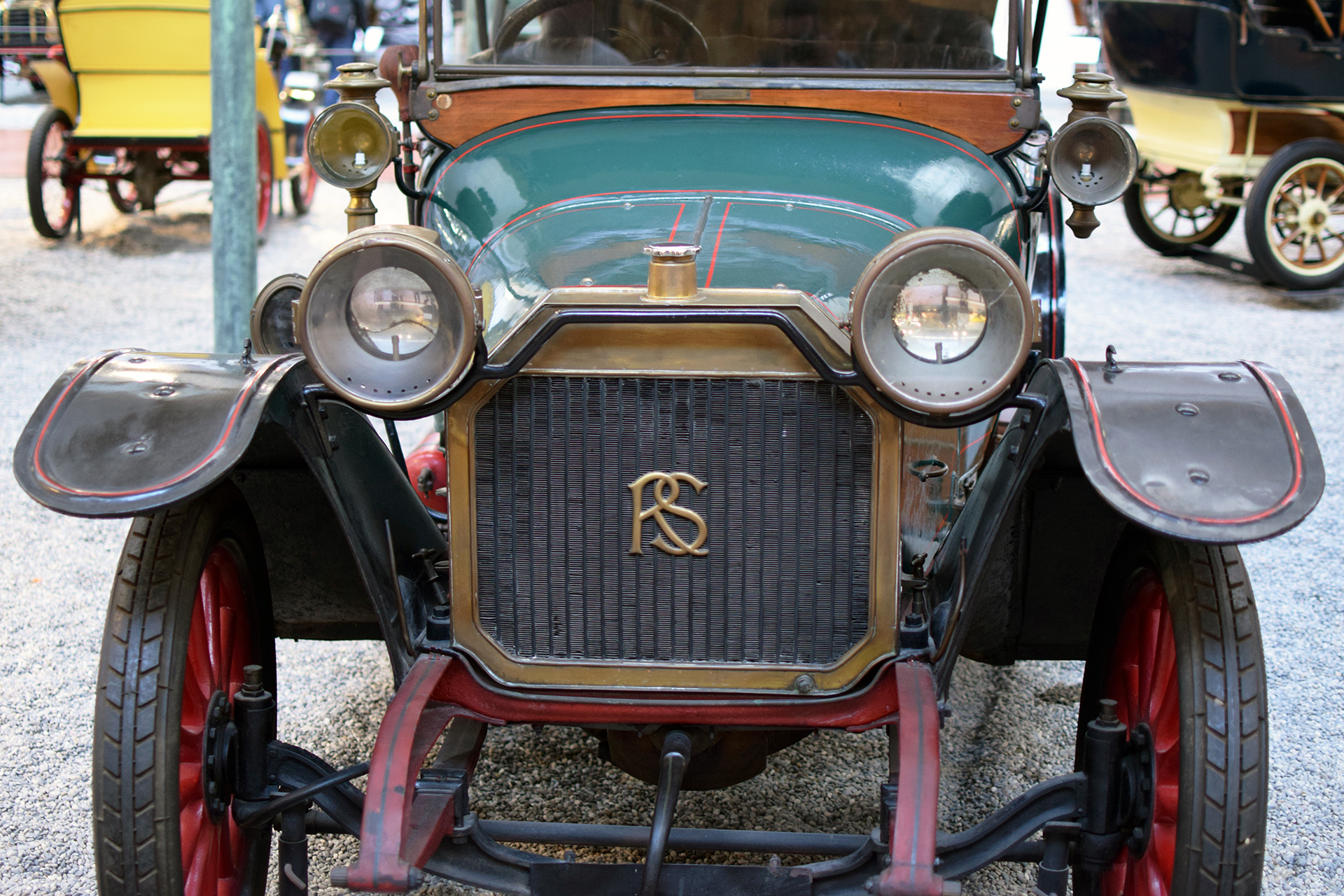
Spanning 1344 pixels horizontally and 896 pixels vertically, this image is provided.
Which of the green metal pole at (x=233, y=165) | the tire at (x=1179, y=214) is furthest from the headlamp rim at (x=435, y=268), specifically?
the tire at (x=1179, y=214)

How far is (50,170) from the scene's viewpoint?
8.95 m

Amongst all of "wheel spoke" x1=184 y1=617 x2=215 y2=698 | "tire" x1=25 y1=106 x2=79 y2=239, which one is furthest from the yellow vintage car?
"wheel spoke" x1=184 y1=617 x2=215 y2=698

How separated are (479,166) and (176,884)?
5.19 ft

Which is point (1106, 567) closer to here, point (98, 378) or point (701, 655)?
point (701, 655)

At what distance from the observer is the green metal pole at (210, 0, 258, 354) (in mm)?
5145

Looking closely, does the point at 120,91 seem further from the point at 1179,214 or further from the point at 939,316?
the point at 939,316

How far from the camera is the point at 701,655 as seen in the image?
2.07 meters

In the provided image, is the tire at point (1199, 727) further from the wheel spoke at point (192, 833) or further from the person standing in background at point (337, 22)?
the person standing in background at point (337, 22)

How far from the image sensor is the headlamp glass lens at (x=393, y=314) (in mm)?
1872

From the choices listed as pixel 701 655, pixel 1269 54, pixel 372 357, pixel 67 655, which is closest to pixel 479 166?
pixel 372 357

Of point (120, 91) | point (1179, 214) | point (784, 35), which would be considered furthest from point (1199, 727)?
point (120, 91)

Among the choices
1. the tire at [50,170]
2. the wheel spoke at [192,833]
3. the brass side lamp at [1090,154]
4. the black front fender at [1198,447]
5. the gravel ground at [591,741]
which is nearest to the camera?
the black front fender at [1198,447]

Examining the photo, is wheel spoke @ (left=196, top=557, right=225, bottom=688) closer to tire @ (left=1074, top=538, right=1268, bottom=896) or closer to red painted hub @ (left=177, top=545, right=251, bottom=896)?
red painted hub @ (left=177, top=545, right=251, bottom=896)

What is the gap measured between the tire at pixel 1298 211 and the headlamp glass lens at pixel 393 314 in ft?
23.2
